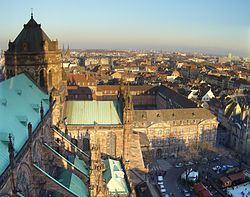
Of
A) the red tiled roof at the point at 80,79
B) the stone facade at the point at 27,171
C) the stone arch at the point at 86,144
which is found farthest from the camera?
the red tiled roof at the point at 80,79

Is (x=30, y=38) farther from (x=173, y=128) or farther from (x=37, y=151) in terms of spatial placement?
(x=173, y=128)

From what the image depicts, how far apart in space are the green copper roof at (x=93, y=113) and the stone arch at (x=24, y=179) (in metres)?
19.9

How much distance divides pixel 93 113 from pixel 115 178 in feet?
40.4

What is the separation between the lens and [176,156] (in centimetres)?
6706

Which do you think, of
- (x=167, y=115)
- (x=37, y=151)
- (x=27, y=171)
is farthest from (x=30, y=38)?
(x=167, y=115)

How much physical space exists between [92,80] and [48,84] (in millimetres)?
71352

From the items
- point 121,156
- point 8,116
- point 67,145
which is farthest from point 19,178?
point 121,156

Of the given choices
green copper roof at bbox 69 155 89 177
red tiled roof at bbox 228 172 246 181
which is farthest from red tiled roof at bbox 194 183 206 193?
green copper roof at bbox 69 155 89 177

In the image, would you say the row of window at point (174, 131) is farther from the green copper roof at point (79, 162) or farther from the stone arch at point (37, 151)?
the stone arch at point (37, 151)

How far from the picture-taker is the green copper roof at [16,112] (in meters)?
20.5

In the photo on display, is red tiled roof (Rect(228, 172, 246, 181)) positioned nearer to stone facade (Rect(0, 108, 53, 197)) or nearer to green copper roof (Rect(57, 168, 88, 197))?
green copper roof (Rect(57, 168, 88, 197))

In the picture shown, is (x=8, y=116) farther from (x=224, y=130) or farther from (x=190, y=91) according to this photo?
(x=190, y=91)

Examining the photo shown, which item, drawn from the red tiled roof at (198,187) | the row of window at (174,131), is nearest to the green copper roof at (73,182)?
the red tiled roof at (198,187)

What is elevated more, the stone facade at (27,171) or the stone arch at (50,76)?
the stone arch at (50,76)
